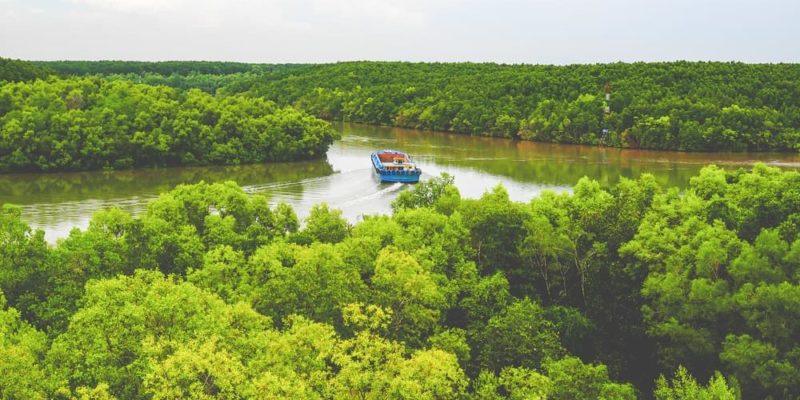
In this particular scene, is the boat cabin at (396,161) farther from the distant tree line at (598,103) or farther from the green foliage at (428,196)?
the distant tree line at (598,103)

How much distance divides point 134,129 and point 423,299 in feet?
186

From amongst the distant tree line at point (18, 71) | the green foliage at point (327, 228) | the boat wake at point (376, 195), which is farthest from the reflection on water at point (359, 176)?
the distant tree line at point (18, 71)

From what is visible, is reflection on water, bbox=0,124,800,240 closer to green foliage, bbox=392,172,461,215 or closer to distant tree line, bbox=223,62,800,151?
distant tree line, bbox=223,62,800,151

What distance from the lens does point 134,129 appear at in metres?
77.1

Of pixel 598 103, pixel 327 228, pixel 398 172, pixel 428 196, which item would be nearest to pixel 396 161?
pixel 398 172

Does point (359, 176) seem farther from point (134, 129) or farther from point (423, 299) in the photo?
point (423, 299)

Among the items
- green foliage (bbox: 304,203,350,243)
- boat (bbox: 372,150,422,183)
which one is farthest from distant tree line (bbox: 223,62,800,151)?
green foliage (bbox: 304,203,350,243)

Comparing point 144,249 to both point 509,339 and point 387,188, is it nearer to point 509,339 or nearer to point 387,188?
point 509,339

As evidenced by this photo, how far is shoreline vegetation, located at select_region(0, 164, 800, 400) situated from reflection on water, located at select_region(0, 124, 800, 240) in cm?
1914

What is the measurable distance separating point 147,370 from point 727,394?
1440cm

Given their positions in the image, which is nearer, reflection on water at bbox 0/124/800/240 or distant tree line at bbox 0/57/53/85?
reflection on water at bbox 0/124/800/240

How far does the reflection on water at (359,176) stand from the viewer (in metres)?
58.9

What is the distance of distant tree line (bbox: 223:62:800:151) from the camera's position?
9294 centimetres

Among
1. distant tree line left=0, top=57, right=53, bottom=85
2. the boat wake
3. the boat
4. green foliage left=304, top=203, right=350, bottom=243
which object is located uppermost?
distant tree line left=0, top=57, right=53, bottom=85
